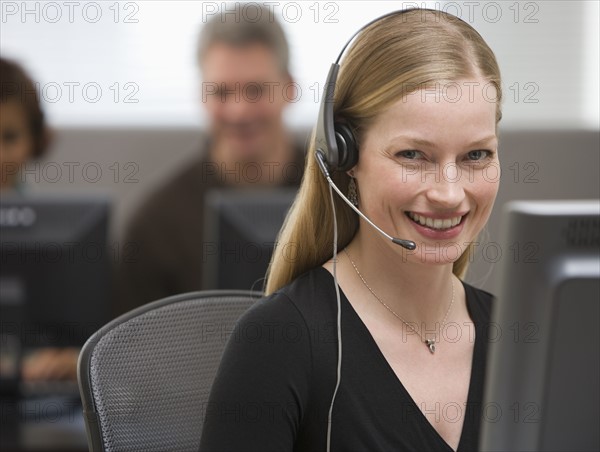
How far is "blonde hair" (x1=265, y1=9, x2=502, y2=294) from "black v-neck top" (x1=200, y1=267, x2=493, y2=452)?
0.26ft

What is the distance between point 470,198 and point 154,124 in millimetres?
2345

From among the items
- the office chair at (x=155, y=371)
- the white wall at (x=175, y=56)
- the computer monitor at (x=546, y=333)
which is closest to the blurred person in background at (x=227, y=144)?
the white wall at (x=175, y=56)

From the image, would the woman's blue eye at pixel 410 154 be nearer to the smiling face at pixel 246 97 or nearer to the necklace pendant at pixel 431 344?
the necklace pendant at pixel 431 344

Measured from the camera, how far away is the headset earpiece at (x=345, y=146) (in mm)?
1152

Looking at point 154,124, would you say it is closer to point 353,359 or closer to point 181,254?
point 181,254

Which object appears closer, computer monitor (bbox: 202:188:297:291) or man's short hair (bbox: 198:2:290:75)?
computer monitor (bbox: 202:188:297:291)

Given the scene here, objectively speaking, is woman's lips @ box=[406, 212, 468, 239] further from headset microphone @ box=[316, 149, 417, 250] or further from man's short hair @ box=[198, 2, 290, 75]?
man's short hair @ box=[198, 2, 290, 75]

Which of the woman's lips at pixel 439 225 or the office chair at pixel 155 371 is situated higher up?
the woman's lips at pixel 439 225

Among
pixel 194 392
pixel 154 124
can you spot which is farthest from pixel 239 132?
pixel 194 392

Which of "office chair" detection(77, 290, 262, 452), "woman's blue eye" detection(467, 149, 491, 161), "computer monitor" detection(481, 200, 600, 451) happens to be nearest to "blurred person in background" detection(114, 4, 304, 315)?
"office chair" detection(77, 290, 262, 452)

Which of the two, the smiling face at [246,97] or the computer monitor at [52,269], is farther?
the smiling face at [246,97]

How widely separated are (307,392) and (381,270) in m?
0.21

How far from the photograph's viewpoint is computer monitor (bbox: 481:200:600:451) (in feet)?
2.23

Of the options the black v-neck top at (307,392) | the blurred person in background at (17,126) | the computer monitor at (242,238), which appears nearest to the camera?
the black v-neck top at (307,392)
